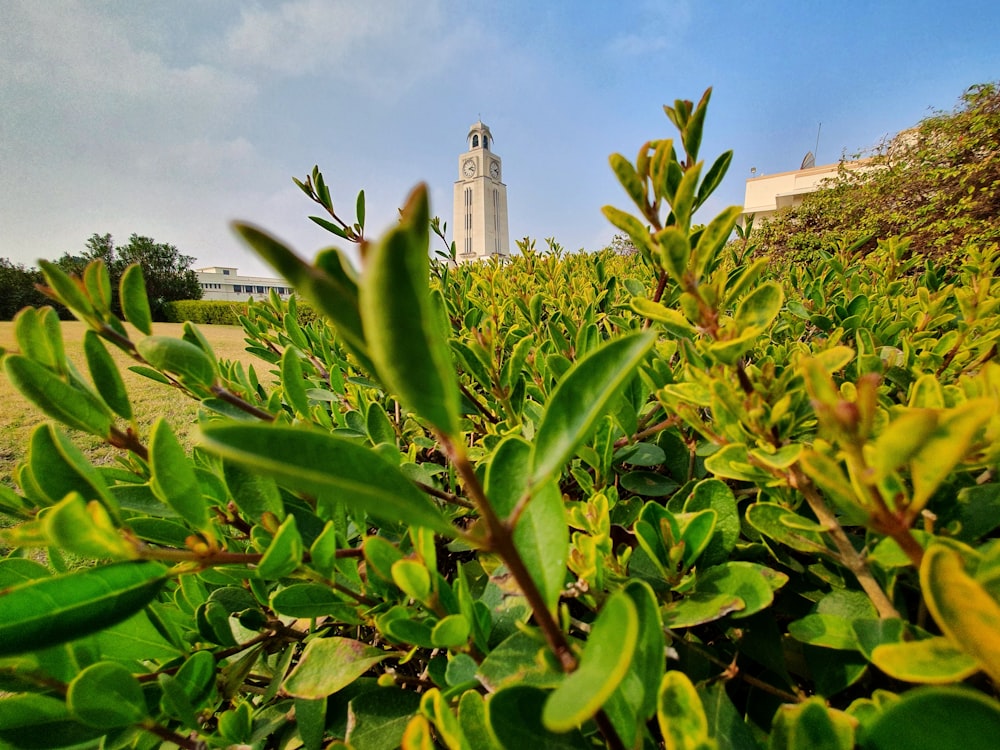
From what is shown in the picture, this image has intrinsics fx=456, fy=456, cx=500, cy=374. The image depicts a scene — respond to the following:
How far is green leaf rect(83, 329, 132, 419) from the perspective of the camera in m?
0.73

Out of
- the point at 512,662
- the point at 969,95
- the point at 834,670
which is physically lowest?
the point at 834,670

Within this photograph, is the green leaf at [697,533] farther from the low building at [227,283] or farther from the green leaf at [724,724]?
the low building at [227,283]

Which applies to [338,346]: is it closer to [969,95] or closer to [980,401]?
[980,401]

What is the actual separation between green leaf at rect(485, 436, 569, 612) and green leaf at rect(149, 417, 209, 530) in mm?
415

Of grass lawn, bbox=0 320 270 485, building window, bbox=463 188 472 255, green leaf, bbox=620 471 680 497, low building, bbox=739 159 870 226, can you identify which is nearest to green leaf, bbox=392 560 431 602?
green leaf, bbox=620 471 680 497

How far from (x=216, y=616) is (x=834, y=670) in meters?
0.99

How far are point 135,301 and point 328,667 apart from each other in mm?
696

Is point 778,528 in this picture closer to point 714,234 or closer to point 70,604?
point 714,234

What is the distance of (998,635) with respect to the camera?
363 mm

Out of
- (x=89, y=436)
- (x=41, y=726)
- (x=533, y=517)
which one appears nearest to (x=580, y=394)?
(x=533, y=517)

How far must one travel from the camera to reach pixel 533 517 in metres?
0.58

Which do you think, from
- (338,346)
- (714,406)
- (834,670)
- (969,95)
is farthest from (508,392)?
(969,95)

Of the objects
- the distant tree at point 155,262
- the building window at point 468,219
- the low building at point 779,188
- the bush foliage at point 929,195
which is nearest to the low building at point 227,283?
the distant tree at point 155,262

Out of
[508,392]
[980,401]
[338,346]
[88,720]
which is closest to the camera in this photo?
[980,401]
